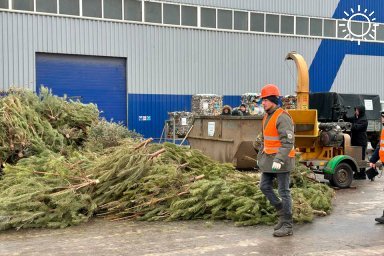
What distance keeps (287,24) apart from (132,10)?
29.6 ft

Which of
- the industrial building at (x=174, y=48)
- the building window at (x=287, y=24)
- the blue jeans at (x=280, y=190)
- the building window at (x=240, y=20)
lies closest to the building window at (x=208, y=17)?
the industrial building at (x=174, y=48)

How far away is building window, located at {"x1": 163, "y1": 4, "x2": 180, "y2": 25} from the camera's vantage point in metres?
24.4

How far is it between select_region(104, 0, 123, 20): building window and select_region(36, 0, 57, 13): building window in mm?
2371

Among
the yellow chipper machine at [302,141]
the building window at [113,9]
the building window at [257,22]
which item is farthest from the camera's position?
the building window at [257,22]

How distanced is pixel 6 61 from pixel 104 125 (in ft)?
36.5

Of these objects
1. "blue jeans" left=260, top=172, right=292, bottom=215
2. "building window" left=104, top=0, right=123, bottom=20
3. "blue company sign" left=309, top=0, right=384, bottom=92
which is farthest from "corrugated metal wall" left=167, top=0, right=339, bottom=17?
"blue jeans" left=260, top=172, right=292, bottom=215

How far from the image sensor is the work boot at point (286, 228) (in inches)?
268

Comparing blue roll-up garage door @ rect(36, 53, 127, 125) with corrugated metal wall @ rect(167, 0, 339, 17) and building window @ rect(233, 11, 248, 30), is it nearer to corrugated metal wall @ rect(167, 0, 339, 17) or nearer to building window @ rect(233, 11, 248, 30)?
corrugated metal wall @ rect(167, 0, 339, 17)

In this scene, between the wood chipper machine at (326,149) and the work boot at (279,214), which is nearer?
the work boot at (279,214)

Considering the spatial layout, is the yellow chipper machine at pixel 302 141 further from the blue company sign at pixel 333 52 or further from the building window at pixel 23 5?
the blue company sign at pixel 333 52

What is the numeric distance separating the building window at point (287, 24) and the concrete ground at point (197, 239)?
20543mm

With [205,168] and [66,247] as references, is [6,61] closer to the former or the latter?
[205,168]

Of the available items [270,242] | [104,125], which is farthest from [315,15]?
[270,242]

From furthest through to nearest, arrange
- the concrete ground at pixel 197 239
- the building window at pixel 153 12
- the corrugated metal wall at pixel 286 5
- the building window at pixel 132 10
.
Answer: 1. the corrugated metal wall at pixel 286 5
2. the building window at pixel 153 12
3. the building window at pixel 132 10
4. the concrete ground at pixel 197 239
